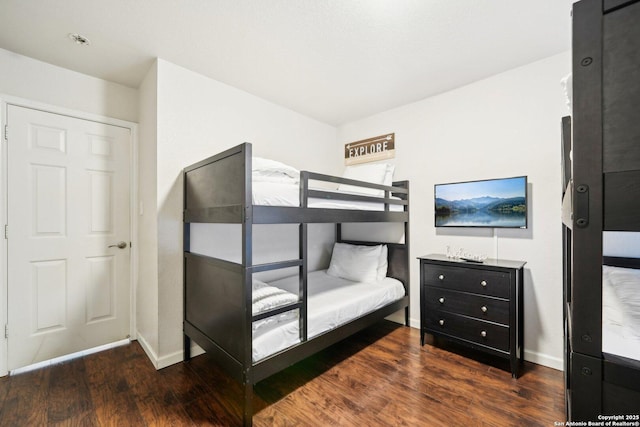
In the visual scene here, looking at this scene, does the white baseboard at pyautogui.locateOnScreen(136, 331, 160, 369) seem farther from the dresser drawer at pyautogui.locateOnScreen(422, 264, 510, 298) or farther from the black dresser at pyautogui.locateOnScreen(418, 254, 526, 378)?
the dresser drawer at pyautogui.locateOnScreen(422, 264, 510, 298)

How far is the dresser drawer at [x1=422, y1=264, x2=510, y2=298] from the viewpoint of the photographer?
2.08 meters

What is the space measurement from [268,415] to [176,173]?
1860mm

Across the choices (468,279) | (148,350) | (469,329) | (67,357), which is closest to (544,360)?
(469,329)

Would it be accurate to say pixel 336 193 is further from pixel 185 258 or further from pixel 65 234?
pixel 65 234

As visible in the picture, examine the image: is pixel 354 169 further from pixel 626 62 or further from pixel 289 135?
pixel 626 62

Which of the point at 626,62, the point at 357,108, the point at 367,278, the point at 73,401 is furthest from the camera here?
the point at 357,108

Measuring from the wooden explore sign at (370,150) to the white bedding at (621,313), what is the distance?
2061mm

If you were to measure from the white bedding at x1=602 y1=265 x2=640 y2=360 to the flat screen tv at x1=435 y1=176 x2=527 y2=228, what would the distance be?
67cm

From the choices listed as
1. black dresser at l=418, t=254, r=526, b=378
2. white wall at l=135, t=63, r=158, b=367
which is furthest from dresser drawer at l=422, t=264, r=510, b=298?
white wall at l=135, t=63, r=158, b=367

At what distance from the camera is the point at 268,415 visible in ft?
5.35

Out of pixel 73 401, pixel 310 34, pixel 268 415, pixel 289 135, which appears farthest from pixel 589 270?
pixel 289 135

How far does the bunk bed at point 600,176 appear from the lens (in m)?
0.57

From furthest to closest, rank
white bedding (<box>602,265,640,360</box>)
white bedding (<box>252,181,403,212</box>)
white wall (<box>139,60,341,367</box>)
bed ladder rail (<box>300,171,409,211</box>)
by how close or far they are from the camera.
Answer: white wall (<box>139,60,341,367</box>) < bed ladder rail (<box>300,171,409,211</box>) < white bedding (<box>252,181,403,212</box>) < white bedding (<box>602,265,640,360</box>)

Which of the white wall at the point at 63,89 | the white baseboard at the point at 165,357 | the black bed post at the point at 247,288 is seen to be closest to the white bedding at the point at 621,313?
the black bed post at the point at 247,288
